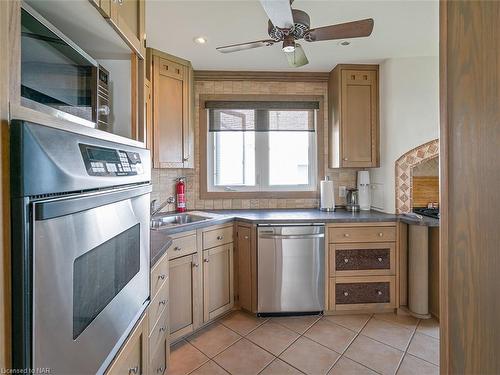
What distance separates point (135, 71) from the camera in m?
1.19

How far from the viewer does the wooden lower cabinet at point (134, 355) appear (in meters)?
0.86

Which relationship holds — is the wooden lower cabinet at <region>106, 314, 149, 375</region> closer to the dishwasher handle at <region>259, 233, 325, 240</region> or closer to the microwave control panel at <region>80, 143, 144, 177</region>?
the microwave control panel at <region>80, 143, 144, 177</region>

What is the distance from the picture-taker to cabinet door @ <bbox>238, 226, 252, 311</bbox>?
2.55m

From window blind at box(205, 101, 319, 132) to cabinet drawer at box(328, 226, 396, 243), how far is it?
129 cm

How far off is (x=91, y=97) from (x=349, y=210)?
272 centimetres

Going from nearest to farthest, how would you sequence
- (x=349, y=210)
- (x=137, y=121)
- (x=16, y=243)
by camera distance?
(x=16, y=243)
(x=137, y=121)
(x=349, y=210)

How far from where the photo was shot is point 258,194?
320 centimetres

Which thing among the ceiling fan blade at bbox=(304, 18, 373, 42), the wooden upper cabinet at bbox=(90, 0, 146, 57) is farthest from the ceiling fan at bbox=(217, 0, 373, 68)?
the wooden upper cabinet at bbox=(90, 0, 146, 57)

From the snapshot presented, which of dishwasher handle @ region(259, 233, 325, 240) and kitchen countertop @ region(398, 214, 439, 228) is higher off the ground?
kitchen countertop @ region(398, 214, 439, 228)

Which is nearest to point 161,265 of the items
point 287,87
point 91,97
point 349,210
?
point 91,97

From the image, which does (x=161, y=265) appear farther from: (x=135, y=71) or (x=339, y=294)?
(x=339, y=294)

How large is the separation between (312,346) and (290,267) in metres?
0.65

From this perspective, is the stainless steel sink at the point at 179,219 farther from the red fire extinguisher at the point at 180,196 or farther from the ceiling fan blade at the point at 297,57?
the ceiling fan blade at the point at 297,57

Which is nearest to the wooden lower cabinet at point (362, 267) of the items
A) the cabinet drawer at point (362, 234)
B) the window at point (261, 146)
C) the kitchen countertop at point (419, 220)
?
the cabinet drawer at point (362, 234)
